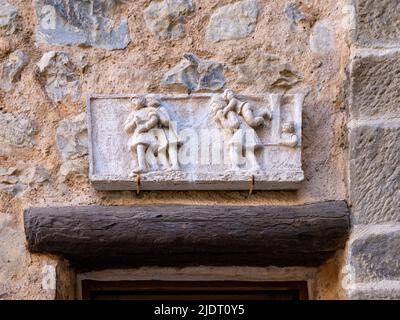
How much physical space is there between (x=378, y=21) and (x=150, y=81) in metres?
0.63

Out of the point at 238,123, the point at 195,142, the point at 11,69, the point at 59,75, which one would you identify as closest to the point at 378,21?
the point at 238,123

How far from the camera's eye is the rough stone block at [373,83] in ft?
9.53

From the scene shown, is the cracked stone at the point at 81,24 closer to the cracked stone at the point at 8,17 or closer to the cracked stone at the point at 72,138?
the cracked stone at the point at 8,17

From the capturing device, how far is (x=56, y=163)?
2.92 m

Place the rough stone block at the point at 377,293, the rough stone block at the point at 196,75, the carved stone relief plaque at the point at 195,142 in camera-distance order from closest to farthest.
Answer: the rough stone block at the point at 377,293 < the carved stone relief plaque at the point at 195,142 < the rough stone block at the point at 196,75

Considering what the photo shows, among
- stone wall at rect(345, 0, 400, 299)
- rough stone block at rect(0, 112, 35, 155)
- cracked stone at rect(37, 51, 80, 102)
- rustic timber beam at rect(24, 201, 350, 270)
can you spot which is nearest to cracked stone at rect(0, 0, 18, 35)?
cracked stone at rect(37, 51, 80, 102)

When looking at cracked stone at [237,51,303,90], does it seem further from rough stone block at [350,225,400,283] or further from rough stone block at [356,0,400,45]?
rough stone block at [350,225,400,283]

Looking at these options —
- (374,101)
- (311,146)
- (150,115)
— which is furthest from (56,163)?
(374,101)

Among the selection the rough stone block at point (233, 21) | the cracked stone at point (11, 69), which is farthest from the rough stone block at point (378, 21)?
the cracked stone at point (11, 69)

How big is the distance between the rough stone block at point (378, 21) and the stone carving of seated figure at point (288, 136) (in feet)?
1.00

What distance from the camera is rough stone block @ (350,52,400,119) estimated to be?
291cm

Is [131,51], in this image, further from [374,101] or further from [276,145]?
[374,101]
